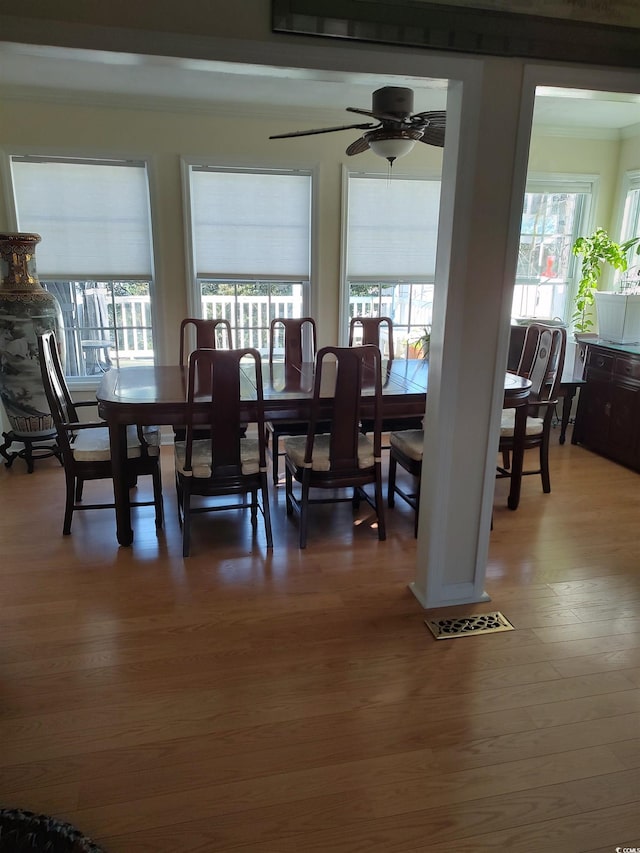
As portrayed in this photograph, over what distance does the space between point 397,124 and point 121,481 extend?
237cm

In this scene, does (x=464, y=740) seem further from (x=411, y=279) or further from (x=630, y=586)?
(x=411, y=279)

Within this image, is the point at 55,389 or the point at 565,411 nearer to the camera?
the point at 55,389

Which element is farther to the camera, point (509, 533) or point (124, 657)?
point (509, 533)

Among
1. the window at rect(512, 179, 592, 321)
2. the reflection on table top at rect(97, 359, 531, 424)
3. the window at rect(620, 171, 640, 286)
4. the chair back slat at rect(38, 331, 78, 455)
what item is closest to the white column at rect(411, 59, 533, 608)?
the reflection on table top at rect(97, 359, 531, 424)

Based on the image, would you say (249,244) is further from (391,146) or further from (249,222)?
(391,146)

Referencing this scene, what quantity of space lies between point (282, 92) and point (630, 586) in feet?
12.6

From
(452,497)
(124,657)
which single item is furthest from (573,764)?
(124,657)

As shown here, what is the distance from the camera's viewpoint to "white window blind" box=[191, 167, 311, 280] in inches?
179

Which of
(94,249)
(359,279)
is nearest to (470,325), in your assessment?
(359,279)

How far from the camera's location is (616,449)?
4383 mm

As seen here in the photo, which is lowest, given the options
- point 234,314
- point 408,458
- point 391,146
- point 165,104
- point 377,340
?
point 408,458

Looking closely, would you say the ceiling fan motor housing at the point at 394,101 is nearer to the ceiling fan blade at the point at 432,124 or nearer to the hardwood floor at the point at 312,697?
the ceiling fan blade at the point at 432,124

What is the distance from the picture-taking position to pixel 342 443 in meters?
3.03

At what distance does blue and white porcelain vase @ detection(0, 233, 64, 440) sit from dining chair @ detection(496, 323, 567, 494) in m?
3.10
